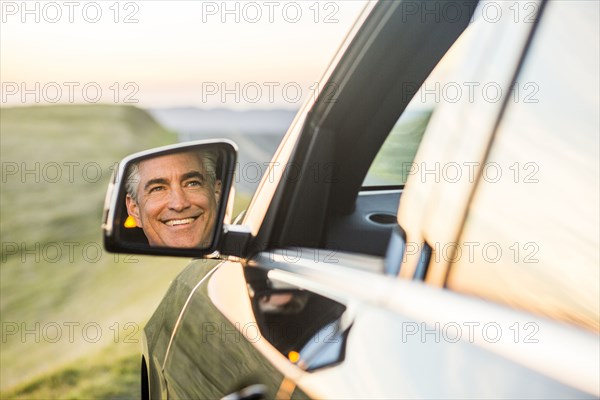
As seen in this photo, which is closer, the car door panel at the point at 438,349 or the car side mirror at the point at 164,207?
the car door panel at the point at 438,349

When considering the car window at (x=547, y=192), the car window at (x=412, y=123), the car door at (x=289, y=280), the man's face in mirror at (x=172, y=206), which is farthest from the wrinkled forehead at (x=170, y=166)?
the car window at (x=547, y=192)

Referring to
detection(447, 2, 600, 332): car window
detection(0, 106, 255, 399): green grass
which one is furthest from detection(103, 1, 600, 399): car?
detection(0, 106, 255, 399): green grass

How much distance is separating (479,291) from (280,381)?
1.58ft

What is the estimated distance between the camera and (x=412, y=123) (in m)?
1.75

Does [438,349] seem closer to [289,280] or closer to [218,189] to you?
[289,280]

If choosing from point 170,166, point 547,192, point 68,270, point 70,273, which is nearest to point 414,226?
point 547,192

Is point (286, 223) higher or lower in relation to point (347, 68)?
lower

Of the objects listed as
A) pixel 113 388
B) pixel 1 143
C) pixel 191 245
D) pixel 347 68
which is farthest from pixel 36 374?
pixel 1 143

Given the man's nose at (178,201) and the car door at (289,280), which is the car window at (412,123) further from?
the man's nose at (178,201)

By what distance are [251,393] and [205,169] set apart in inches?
26.4

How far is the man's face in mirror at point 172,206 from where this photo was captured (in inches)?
78.5

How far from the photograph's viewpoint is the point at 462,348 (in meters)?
1.09

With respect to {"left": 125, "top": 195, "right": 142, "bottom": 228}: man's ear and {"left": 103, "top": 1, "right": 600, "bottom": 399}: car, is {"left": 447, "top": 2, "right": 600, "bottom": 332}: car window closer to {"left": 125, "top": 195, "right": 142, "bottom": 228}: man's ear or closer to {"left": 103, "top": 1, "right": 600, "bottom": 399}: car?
{"left": 103, "top": 1, "right": 600, "bottom": 399}: car

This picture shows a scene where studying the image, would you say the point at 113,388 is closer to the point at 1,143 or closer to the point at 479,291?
the point at 479,291
